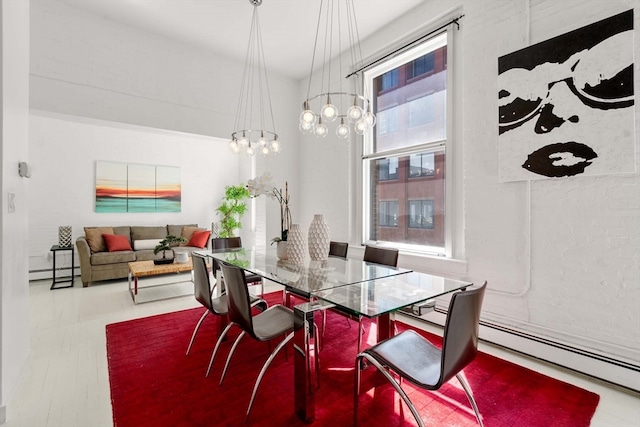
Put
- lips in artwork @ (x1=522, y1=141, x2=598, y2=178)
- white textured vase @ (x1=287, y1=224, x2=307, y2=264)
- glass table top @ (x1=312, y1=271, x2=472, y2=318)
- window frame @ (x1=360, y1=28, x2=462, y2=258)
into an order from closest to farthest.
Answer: glass table top @ (x1=312, y1=271, x2=472, y2=318)
lips in artwork @ (x1=522, y1=141, x2=598, y2=178)
white textured vase @ (x1=287, y1=224, x2=307, y2=264)
window frame @ (x1=360, y1=28, x2=462, y2=258)

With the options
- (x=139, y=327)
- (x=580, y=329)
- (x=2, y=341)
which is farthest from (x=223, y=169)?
(x=580, y=329)

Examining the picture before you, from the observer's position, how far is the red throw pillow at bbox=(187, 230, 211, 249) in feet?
18.7

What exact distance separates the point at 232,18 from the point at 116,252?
152 inches

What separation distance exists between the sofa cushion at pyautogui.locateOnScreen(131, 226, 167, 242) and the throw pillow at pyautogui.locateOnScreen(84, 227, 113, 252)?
456 mm

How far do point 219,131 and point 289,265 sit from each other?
269 cm

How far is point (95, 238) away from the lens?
4938 mm

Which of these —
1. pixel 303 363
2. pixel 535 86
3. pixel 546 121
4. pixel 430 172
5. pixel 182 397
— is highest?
pixel 535 86

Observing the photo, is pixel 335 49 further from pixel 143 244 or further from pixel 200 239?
pixel 143 244

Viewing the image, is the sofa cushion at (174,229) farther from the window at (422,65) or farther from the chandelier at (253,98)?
the window at (422,65)

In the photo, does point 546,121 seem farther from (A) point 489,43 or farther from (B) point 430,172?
(B) point 430,172

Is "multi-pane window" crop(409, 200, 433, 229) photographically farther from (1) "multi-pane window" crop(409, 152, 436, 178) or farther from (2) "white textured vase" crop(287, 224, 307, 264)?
(2) "white textured vase" crop(287, 224, 307, 264)

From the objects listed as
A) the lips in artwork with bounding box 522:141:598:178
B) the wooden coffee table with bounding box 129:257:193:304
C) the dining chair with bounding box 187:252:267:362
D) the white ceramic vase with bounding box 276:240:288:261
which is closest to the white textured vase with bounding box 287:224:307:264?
the white ceramic vase with bounding box 276:240:288:261

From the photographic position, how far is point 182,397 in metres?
1.84

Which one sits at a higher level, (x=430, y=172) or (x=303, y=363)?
(x=430, y=172)
